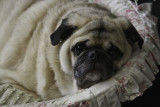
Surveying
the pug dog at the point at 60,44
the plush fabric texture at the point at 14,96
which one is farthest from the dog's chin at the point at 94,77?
the plush fabric texture at the point at 14,96

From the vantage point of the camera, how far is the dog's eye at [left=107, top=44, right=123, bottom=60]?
4.66 feet

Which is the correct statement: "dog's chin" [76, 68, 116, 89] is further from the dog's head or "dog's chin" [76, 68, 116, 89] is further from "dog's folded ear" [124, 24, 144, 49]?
"dog's folded ear" [124, 24, 144, 49]

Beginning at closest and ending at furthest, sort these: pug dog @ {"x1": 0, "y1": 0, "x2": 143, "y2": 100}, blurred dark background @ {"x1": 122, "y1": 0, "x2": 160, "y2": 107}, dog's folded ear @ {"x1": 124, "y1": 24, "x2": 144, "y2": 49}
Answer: pug dog @ {"x1": 0, "y1": 0, "x2": 143, "y2": 100} < dog's folded ear @ {"x1": 124, "y1": 24, "x2": 144, "y2": 49} < blurred dark background @ {"x1": 122, "y1": 0, "x2": 160, "y2": 107}

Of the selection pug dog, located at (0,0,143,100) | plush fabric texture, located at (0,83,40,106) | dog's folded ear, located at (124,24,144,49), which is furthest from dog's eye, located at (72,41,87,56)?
plush fabric texture, located at (0,83,40,106)

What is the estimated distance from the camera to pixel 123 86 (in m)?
1.36

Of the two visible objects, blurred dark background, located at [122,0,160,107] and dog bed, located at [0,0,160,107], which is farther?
blurred dark background, located at [122,0,160,107]

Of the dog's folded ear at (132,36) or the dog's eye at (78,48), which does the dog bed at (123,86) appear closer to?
the dog's folded ear at (132,36)

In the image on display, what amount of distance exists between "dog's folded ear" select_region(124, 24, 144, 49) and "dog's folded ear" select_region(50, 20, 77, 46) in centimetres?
30

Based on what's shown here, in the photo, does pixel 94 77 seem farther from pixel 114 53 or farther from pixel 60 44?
pixel 60 44

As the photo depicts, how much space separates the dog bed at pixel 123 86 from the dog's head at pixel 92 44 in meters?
0.06

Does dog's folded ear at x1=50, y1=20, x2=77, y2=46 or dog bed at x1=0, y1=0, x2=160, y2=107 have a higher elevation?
dog's folded ear at x1=50, y1=20, x2=77, y2=46

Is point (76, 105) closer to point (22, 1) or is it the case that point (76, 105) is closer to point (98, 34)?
point (98, 34)

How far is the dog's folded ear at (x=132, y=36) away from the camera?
4.96 feet

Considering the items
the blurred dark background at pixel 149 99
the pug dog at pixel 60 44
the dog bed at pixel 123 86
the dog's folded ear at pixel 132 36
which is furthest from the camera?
the blurred dark background at pixel 149 99
